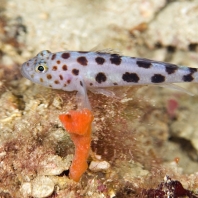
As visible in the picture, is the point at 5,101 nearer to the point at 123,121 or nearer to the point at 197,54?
the point at 123,121

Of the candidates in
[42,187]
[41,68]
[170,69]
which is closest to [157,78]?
[170,69]

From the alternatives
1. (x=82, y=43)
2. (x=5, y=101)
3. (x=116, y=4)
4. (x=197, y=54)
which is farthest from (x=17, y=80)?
(x=197, y=54)

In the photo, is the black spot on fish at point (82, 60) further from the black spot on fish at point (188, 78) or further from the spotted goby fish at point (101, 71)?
the black spot on fish at point (188, 78)

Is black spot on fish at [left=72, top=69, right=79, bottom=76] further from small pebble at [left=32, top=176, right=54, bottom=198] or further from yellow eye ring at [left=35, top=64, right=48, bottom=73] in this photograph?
small pebble at [left=32, top=176, right=54, bottom=198]

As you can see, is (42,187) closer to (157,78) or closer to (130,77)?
(130,77)

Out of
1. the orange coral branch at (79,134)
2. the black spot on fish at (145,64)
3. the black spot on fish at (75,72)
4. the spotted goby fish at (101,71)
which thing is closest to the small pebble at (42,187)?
the orange coral branch at (79,134)

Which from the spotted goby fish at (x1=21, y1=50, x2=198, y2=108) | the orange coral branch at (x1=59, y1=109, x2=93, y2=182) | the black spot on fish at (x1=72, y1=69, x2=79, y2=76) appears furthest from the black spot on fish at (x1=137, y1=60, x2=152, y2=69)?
the orange coral branch at (x1=59, y1=109, x2=93, y2=182)
